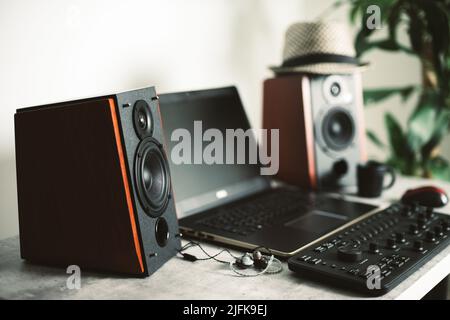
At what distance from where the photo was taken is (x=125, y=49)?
1242 mm

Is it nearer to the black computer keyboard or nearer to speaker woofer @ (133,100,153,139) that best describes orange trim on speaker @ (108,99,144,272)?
speaker woofer @ (133,100,153,139)

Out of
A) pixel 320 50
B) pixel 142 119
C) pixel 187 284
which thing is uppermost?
pixel 320 50

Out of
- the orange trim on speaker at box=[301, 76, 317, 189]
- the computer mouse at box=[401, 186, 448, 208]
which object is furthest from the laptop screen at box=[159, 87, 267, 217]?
the computer mouse at box=[401, 186, 448, 208]

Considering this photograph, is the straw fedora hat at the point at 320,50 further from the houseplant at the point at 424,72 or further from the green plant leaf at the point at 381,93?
the green plant leaf at the point at 381,93

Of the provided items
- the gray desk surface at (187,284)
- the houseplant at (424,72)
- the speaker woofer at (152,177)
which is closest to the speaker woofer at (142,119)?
the speaker woofer at (152,177)

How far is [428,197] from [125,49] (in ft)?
2.70

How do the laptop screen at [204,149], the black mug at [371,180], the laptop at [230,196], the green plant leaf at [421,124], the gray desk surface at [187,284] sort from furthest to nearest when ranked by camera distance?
1. the green plant leaf at [421,124]
2. the black mug at [371,180]
3. the laptop screen at [204,149]
4. the laptop at [230,196]
5. the gray desk surface at [187,284]

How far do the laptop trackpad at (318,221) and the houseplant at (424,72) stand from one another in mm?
664

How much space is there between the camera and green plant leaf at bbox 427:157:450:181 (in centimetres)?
172

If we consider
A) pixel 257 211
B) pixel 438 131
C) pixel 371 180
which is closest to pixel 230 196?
pixel 257 211

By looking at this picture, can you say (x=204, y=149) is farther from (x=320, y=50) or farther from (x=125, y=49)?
(x=320, y=50)

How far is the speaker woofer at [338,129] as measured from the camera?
1374 millimetres
